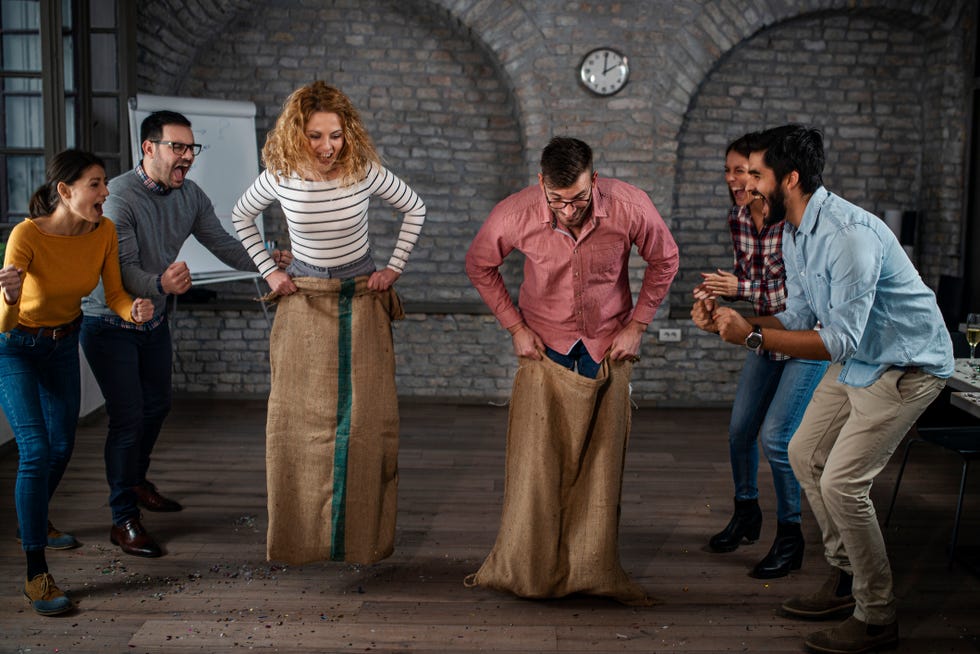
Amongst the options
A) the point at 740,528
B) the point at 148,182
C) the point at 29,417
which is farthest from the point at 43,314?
the point at 740,528

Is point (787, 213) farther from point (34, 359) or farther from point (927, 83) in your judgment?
point (927, 83)

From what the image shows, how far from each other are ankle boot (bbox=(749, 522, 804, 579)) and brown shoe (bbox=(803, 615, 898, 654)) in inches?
21.7

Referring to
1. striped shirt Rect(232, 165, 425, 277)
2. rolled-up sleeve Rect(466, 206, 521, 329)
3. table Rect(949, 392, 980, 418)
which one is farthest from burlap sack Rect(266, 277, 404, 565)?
table Rect(949, 392, 980, 418)

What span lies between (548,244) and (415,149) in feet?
12.2

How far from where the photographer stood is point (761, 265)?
335 cm

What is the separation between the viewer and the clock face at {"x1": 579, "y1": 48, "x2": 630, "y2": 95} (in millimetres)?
5898

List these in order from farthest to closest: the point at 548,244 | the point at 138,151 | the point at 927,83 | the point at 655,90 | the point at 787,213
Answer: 1. the point at 927,83
2. the point at 655,90
3. the point at 138,151
4. the point at 548,244
5. the point at 787,213

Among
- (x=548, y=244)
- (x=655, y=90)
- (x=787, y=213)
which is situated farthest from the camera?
(x=655, y=90)

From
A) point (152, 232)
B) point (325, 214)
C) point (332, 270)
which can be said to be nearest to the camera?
point (325, 214)

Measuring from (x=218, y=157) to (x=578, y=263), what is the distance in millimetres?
3527

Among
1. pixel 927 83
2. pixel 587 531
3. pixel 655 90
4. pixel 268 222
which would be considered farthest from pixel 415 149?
pixel 587 531

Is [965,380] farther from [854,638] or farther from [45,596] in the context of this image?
[45,596]

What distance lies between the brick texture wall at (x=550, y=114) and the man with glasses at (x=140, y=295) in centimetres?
261

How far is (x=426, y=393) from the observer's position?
635 centimetres
